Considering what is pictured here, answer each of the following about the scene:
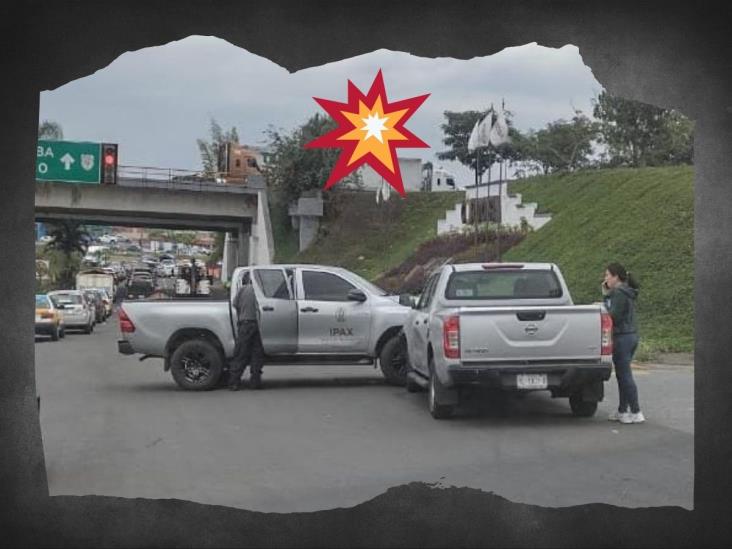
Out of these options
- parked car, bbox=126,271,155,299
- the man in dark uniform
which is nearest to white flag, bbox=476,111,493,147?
the man in dark uniform

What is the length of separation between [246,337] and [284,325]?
28.1 inches

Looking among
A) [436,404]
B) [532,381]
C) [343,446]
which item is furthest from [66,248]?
[532,381]

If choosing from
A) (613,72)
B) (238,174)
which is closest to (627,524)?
(613,72)

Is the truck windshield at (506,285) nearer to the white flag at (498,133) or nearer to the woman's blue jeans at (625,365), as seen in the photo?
the woman's blue jeans at (625,365)

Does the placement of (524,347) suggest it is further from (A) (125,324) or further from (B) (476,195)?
(A) (125,324)

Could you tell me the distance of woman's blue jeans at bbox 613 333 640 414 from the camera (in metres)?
10.6

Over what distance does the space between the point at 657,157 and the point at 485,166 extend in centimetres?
313

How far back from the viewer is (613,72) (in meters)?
7.23

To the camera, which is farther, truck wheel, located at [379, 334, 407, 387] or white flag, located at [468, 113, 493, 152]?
truck wheel, located at [379, 334, 407, 387]

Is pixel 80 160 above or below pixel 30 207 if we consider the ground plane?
above

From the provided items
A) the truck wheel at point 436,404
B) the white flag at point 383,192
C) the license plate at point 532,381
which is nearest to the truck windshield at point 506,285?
the truck wheel at point 436,404

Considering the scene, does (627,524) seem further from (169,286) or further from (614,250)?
(169,286)

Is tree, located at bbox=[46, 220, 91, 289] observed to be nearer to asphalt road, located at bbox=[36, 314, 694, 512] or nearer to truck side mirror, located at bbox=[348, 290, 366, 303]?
asphalt road, located at bbox=[36, 314, 694, 512]

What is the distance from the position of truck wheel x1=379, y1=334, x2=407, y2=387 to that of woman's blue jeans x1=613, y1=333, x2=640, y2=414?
13.9 feet
